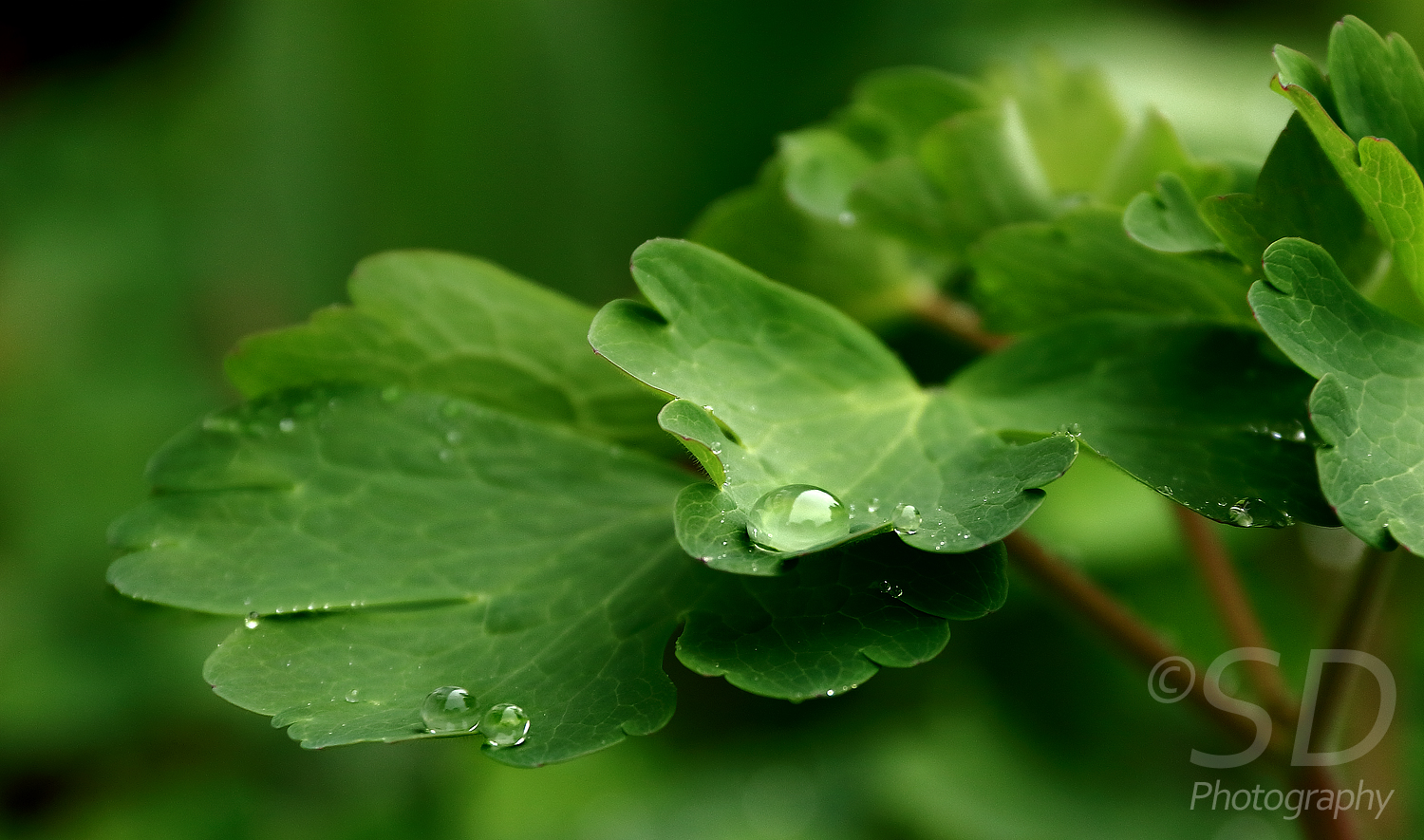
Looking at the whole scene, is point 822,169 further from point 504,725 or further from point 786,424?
point 504,725

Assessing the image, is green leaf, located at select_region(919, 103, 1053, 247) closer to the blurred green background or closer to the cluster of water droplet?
the cluster of water droplet

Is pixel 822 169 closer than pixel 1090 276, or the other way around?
pixel 1090 276

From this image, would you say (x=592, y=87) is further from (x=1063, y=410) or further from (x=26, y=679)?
(x=1063, y=410)

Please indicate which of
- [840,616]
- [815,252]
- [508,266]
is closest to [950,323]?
[815,252]

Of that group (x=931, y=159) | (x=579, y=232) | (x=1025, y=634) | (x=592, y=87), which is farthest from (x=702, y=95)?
(x=931, y=159)

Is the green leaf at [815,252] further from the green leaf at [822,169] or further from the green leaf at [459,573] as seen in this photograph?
the green leaf at [459,573]
